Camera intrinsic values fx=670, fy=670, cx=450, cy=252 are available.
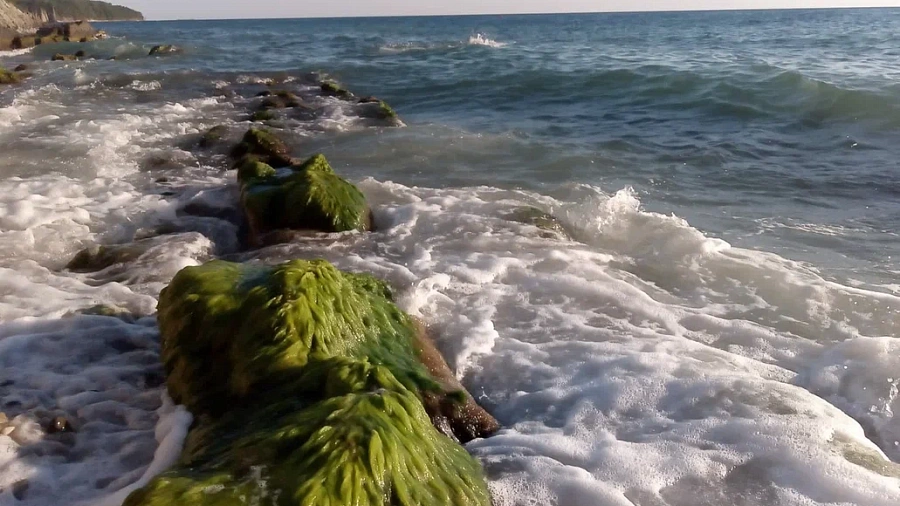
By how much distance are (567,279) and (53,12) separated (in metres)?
91.3

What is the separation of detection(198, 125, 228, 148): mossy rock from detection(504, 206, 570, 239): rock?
621 centimetres

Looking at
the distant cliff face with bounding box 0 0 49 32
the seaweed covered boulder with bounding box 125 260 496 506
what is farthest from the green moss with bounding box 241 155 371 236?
the distant cliff face with bounding box 0 0 49 32

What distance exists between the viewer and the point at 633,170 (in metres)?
10.4

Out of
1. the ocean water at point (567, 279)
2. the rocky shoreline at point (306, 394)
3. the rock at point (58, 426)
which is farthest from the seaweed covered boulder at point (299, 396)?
the rock at point (58, 426)

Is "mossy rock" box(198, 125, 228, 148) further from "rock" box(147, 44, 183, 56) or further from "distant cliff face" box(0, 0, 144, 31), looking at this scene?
"distant cliff face" box(0, 0, 144, 31)

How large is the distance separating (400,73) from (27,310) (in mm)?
20614

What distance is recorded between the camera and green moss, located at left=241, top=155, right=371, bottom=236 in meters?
6.79

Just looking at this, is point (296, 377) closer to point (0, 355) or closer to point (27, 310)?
point (0, 355)

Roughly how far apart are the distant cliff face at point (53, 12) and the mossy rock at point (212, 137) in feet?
122

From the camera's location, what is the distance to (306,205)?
677cm

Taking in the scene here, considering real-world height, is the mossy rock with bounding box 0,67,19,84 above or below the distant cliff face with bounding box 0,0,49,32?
below

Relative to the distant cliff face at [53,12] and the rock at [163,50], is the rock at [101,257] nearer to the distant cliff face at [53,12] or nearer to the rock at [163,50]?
the rock at [163,50]

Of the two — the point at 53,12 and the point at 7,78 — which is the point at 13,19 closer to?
the point at 53,12

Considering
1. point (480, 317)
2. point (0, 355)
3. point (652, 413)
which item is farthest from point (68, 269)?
point (652, 413)
